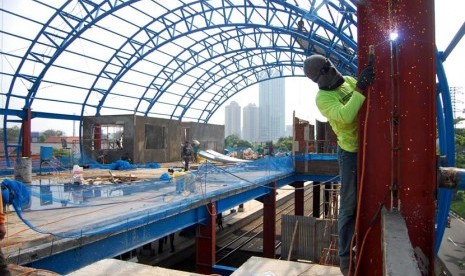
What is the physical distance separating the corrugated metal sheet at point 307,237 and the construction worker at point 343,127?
554 inches

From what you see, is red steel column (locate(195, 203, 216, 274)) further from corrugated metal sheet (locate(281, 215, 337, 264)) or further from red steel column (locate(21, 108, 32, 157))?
red steel column (locate(21, 108, 32, 157))

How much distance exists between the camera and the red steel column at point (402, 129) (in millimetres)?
2482

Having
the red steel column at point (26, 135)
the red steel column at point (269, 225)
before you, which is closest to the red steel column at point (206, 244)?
the red steel column at point (269, 225)

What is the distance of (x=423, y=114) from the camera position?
2484mm

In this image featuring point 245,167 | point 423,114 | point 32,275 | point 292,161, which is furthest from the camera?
point 292,161

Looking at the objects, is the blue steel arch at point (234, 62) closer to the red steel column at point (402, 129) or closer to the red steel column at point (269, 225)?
the red steel column at point (269, 225)

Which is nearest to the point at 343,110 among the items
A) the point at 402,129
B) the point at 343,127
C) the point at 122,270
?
the point at 343,127

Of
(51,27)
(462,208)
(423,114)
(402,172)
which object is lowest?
(462,208)

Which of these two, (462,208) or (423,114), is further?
(462,208)

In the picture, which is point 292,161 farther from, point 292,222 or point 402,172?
point 402,172

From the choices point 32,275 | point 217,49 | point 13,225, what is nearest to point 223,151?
point 217,49

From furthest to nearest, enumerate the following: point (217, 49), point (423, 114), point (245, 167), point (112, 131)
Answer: point (217, 49) → point (112, 131) → point (245, 167) → point (423, 114)

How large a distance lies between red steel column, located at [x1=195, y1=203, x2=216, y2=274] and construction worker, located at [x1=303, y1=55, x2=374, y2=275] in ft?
34.9

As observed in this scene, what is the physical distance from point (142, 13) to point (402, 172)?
2504 centimetres
